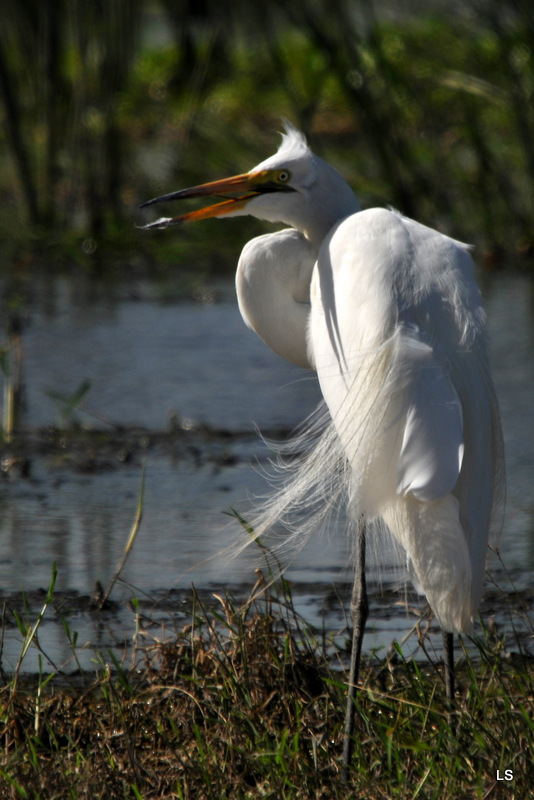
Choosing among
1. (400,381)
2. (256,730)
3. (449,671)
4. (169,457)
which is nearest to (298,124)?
(169,457)

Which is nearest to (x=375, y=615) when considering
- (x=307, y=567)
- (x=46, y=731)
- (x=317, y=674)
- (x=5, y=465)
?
(x=307, y=567)

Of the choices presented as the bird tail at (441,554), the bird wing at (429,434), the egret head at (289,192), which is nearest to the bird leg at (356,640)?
the bird tail at (441,554)

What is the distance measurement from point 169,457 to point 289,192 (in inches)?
69.1

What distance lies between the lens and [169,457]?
401 cm

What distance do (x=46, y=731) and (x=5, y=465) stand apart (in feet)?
6.07

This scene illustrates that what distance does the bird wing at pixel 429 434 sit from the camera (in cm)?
192

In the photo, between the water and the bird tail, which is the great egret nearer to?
the bird tail

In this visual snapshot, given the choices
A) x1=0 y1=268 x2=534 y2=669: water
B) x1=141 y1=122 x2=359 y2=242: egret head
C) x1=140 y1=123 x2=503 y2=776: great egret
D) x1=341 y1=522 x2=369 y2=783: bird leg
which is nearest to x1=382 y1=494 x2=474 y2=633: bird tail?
x1=140 y1=123 x2=503 y2=776: great egret

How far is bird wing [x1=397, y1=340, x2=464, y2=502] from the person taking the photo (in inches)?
75.6

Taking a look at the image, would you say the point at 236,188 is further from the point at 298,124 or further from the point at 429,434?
the point at 298,124

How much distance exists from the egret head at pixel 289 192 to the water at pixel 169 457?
80 centimetres

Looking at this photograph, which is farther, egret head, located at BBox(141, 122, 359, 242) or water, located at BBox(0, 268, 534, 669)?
water, located at BBox(0, 268, 534, 669)

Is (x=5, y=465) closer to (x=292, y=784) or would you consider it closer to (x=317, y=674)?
(x=317, y=674)

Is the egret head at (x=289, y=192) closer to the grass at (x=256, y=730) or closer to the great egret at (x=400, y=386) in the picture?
the great egret at (x=400, y=386)
